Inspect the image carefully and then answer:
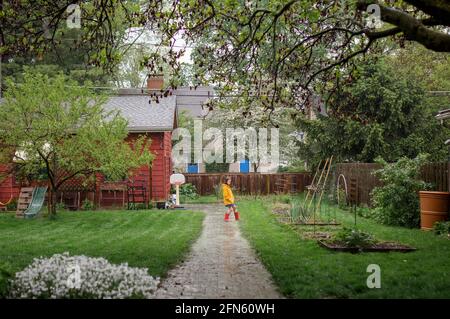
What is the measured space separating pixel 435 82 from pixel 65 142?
21.3m

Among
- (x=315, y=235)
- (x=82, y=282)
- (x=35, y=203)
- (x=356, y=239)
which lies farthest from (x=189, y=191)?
(x=82, y=282)

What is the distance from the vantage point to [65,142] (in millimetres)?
13641

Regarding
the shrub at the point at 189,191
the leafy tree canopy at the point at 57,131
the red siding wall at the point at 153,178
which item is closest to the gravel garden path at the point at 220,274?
the leafy tree canopy at the point at 57,131

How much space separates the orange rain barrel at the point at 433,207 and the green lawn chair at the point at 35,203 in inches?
450

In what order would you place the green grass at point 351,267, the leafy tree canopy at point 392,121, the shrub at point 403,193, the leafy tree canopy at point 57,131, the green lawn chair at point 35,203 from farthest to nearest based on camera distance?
the leafy tree canopy at point 392,121 < the green lawn chair at point 35,203 < the leafy tree canopy at point 57,131 < the shrub at point 403,193 < the green grass at point 351,267

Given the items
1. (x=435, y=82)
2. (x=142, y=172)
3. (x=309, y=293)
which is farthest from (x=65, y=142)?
(x=435, y=82)

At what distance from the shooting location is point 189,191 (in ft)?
77.8

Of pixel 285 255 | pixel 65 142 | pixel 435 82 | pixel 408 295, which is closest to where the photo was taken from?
pixel 408 295

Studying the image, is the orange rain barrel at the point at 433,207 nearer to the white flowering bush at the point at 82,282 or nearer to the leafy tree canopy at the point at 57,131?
the leafy tree canopy at the point at 57,131

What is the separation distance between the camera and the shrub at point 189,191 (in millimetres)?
23073

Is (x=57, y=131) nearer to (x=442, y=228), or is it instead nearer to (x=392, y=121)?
(x=442, y=228)

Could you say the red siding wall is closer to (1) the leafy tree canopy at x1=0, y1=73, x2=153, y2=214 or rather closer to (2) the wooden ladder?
(2) the wooden ladder

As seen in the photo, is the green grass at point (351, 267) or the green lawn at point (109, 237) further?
the green lawn at point (109, 237)
